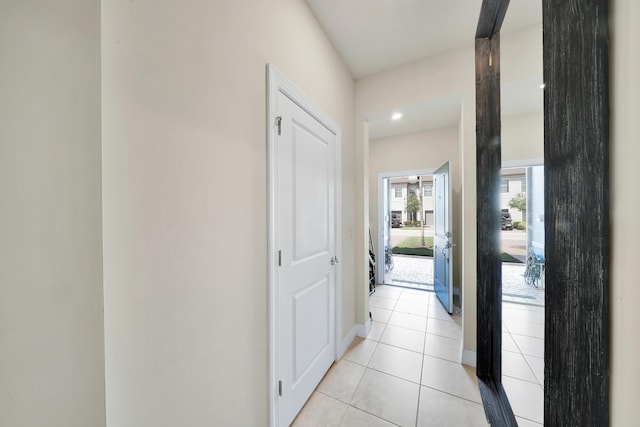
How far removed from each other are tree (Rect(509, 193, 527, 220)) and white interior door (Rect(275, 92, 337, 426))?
1.17 metres

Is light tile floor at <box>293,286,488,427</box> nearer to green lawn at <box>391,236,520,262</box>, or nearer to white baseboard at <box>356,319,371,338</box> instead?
white baseboard at <box>356,319,371,338</box>

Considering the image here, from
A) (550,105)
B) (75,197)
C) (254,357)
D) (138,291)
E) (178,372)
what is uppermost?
(550,105)

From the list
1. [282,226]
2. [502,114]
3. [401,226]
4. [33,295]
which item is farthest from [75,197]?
[401,226]

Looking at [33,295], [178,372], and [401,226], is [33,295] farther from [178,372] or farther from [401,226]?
[401,226]

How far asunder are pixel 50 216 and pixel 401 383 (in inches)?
88.6

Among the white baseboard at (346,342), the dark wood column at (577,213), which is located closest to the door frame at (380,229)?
the white baseboard at (346,342)

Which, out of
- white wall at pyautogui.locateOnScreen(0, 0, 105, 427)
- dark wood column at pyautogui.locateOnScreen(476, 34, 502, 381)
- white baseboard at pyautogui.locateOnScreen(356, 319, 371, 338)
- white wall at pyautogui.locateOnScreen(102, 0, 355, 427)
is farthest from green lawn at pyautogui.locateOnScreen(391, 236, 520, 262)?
white wall at pyautogui.locateOnScreen(0, 0, 105, 427)

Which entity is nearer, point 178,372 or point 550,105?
point 550,105

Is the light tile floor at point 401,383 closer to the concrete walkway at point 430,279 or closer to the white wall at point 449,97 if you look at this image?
the white wall at point 449,97

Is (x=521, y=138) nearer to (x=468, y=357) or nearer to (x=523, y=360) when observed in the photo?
(x=523, y=360)

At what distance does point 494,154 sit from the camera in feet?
3.58

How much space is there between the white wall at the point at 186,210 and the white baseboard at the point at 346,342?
1.07 meters

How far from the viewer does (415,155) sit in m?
3.84

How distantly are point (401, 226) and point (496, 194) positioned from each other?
13.2m
